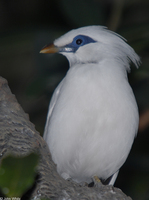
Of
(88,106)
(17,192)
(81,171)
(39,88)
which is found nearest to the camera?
(17,192)

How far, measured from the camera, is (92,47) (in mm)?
2982

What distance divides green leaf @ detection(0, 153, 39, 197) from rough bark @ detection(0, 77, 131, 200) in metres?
0.94

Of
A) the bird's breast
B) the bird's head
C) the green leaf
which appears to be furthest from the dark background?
the green leaf

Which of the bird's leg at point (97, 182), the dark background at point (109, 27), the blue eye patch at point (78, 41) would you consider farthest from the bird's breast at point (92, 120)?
the dark background at point (109, 27)

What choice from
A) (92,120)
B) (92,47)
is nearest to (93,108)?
(92,120)

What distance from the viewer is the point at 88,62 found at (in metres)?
2.98

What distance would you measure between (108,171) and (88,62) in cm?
105

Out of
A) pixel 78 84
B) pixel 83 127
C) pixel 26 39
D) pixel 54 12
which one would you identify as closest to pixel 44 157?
pixel 83 127

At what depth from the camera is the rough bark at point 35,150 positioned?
6.09ft

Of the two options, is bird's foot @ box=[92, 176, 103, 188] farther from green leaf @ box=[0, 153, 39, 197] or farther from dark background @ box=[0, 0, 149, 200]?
green leaf @ box=[0, 153, 39, 197]

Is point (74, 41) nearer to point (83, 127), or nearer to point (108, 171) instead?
point (83, 127)

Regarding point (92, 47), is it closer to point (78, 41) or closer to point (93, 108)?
point (78, 41)

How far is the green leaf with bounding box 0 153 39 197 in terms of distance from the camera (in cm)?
84

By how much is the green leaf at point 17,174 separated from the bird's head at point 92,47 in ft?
7.14
